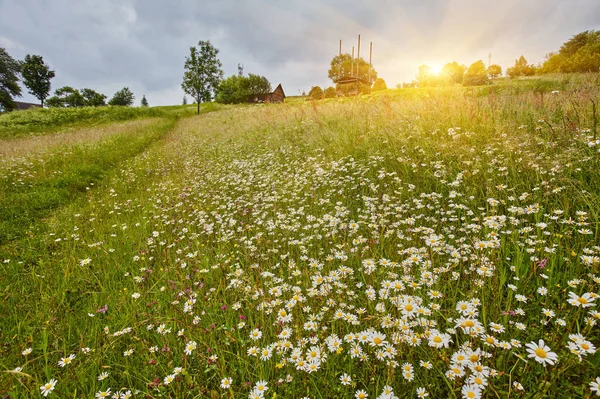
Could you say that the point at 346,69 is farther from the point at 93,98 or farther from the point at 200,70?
the point at 93,98

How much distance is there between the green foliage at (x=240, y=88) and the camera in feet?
220

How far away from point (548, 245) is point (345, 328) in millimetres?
2227

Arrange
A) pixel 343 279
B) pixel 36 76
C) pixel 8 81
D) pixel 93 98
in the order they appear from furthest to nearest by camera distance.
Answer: pixel 93 98 → pixel 36 76 → pixel 8 81 → pixel 343 279

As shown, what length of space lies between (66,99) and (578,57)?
108728 millimetres

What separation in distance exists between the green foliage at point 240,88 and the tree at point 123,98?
178 feet

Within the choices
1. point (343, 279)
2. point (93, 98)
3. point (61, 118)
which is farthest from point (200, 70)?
point (93, 98)

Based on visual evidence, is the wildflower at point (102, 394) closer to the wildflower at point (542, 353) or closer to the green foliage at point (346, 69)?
the wildflower at point (542, 353)

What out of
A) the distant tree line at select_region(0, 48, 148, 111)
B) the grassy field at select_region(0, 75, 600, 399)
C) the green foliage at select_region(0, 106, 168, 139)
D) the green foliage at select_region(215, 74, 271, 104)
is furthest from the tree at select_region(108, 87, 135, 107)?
the grassy field at select_region(0, 75, 600, 399)

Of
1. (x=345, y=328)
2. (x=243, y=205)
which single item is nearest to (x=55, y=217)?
(x=243, y=205)

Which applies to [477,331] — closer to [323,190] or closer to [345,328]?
[345,328]

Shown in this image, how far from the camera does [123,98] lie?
102 m

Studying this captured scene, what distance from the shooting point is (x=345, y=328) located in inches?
86.7

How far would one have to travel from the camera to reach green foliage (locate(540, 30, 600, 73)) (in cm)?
2861

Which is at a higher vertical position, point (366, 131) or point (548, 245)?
point (366, 131)
